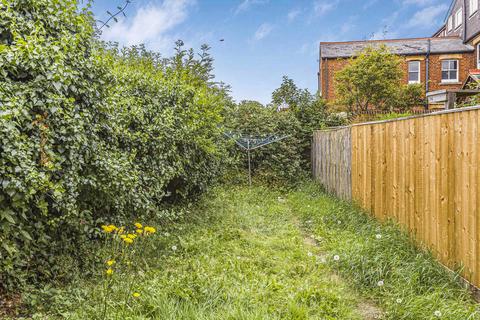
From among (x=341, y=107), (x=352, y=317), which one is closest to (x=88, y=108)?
(x=352, y=317)

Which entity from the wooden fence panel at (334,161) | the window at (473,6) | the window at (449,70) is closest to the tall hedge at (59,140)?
the wooden fence panel at (334,161)

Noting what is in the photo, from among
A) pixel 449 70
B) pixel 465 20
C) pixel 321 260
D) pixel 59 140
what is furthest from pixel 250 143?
pixel 465 20

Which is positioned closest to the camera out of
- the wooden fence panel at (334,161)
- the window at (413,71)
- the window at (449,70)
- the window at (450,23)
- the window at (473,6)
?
the wooden fence panel at (334,161)

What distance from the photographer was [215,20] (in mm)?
11180

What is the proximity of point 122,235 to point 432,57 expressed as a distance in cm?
2174

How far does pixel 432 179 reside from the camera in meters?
3.79

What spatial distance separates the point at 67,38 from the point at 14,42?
17.6 inches

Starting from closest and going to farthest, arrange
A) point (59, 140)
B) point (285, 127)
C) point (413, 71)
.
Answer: point (59, 140), point (285, 127), point (413, 71)

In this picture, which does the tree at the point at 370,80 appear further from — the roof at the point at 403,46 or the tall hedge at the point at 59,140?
the tall hedge at the point at 59,140

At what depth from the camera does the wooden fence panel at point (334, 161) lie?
7.09 m

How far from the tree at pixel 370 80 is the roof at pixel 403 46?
13.9 feet

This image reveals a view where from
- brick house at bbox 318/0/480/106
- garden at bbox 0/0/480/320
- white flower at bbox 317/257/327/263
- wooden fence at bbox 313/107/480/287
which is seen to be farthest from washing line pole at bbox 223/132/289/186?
brick house at bbox 318/0/480/106

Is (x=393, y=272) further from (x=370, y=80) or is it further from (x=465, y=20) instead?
(x=465, y=20)

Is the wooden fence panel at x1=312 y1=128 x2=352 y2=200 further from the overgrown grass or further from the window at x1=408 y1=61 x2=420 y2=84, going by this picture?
the window at x1=408 y1=61 x2=420 y2=84
